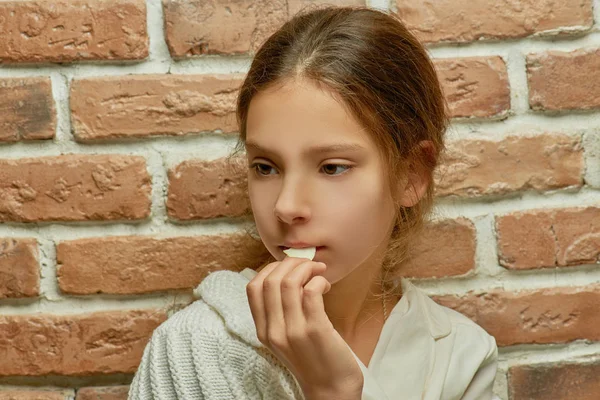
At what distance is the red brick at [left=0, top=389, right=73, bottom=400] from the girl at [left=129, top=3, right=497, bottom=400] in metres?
0.18

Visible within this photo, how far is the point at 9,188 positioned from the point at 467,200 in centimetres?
64

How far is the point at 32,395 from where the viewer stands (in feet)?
3.52

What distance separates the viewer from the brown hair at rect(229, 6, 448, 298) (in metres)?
0.89

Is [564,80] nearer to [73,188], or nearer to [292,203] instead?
[292,203]

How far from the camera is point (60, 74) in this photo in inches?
41.5

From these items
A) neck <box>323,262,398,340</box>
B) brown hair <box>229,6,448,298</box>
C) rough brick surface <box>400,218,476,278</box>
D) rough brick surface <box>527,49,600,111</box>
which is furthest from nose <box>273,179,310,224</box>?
rough brick surface <box>527,49,600,111</box>

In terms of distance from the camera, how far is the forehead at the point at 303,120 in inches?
33.8

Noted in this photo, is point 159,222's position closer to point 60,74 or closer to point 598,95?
point 60,74

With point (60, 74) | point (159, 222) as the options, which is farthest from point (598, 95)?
point (60, 74)

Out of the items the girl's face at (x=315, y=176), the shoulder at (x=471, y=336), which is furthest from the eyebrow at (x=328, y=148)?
the shoulder at (x=471, y=336)

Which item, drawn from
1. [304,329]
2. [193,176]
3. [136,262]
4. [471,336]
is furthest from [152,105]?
[471,336]

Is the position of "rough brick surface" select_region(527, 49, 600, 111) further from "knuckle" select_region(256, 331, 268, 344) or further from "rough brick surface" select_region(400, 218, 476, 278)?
"knuckle" select_region(256, 331, 268, 344)

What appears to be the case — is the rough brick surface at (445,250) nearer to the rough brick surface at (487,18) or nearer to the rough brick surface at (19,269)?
the rough brick surface at (487,18)

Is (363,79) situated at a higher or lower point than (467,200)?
higher
